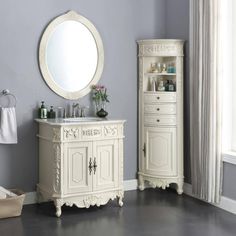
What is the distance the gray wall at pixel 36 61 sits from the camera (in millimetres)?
4562

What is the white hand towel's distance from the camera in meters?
4.46

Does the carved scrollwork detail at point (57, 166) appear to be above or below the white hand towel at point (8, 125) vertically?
below

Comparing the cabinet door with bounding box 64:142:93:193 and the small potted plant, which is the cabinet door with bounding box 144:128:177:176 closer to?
the small potted plant

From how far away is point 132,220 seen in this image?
4.09 meters

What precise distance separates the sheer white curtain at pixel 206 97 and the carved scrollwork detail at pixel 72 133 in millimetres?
1289

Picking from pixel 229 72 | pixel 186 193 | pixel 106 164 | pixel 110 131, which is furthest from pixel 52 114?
pixel 229 72

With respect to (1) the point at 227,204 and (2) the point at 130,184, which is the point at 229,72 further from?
(2) the point at 130,184

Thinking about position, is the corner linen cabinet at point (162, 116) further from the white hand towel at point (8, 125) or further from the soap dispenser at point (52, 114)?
the white hand towel at point (8, 125)

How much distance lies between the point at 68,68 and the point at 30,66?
16.1 inches

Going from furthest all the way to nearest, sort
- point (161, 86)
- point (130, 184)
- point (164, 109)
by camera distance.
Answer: point (130, 184), point (161, 86), point (164, 109)

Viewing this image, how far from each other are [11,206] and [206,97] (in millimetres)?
2177

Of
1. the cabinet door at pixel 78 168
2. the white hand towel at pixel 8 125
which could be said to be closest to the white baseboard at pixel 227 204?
the cabinet door at pixel 78 168

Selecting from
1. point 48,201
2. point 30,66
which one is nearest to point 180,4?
point 30,66

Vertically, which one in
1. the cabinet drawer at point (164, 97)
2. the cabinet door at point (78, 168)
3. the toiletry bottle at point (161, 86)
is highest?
the toiletry bottle at point (161, 86)
